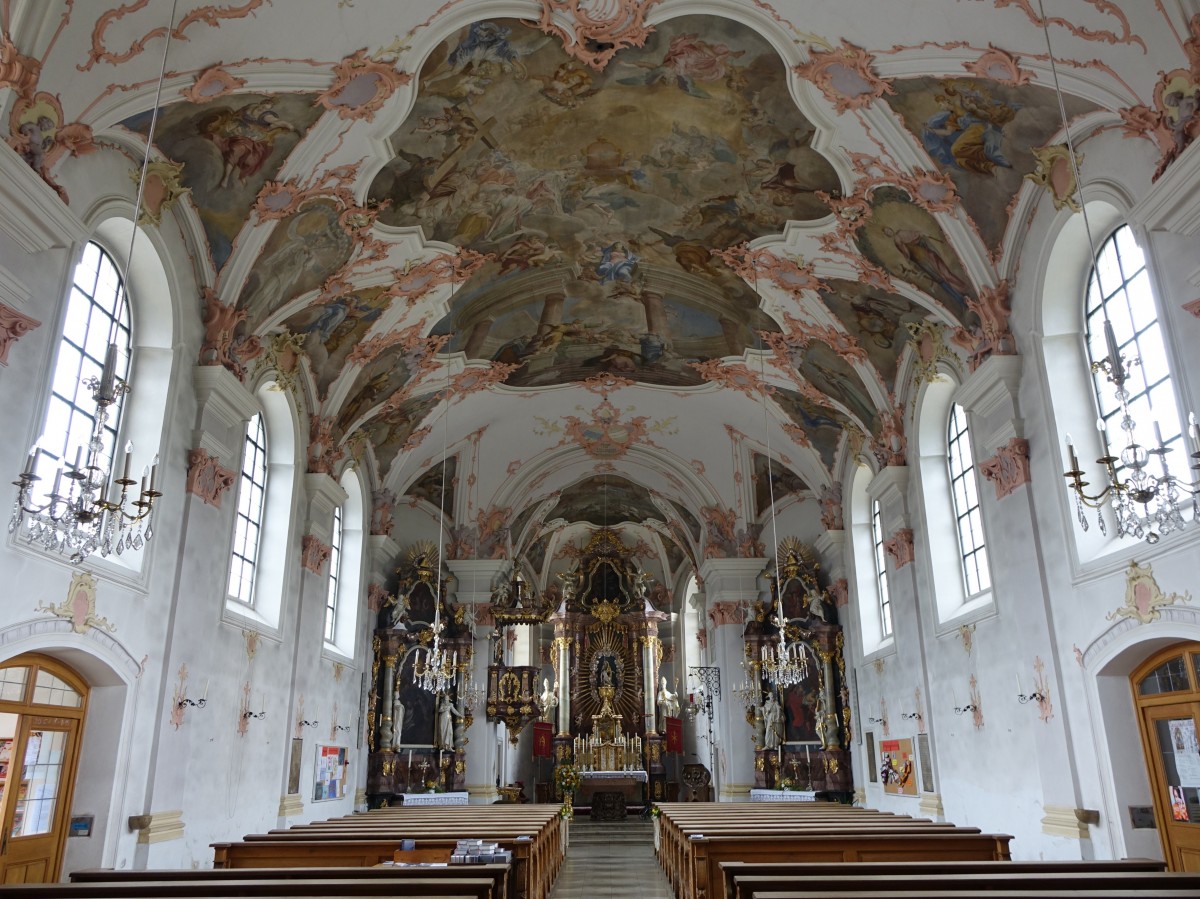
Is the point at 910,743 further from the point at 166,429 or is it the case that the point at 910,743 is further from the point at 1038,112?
the point at 166,429

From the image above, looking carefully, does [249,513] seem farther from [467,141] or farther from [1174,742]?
[1174,742]

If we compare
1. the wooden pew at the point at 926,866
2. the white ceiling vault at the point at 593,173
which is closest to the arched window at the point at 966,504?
the white ceiling vault at the point at 593,173

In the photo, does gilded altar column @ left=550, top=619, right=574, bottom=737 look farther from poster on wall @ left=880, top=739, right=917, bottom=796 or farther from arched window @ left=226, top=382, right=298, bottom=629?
arched window @ left=226, top=382, right=298, bottom=629

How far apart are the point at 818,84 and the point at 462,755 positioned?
57.7ft

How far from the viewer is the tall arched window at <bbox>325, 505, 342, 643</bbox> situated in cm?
1927

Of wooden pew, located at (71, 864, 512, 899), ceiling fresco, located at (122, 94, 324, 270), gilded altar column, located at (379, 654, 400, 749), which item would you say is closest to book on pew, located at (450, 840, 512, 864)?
wooden pew, located at (71, 864, 512, 899)

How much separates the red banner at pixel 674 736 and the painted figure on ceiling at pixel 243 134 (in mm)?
25813

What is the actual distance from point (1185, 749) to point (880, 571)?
9999mm

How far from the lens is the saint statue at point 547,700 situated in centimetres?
3075

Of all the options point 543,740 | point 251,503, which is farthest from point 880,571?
point 543,740

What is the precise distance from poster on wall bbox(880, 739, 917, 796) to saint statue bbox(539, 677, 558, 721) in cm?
1291

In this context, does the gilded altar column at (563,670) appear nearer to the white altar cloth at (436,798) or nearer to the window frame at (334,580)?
the white altar cloth at (436,798)

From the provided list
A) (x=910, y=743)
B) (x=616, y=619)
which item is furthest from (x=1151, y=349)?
(x=616, y=619)

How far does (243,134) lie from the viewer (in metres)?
11.1
